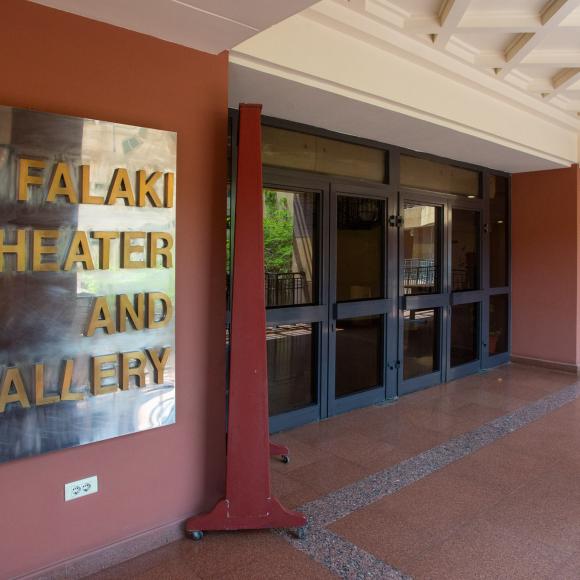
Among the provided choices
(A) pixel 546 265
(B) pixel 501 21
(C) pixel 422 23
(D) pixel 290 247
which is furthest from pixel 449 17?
(A) pixel 546 265

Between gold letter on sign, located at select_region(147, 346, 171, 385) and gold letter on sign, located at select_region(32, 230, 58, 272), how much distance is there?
2.04ft

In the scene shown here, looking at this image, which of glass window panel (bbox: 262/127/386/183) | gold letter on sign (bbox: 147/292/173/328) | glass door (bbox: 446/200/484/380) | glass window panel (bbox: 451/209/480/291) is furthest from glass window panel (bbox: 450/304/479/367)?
gold letter on sign (bbox: 147/292/173/328)

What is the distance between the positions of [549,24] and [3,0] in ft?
11.4

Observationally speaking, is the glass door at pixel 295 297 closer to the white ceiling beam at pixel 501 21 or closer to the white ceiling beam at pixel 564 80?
the white ceiling beam at pixel 501 21

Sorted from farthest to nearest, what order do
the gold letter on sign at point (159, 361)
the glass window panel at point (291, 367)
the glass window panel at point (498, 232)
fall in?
the glass window panel at point (498, 232)
the glass window panel at point (291, 367)
the gold letter on sign at point (159, 361)

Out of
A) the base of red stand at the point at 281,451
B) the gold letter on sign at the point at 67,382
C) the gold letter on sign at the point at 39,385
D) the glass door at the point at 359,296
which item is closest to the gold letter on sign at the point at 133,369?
the gold letter on sign at the point at 67,382

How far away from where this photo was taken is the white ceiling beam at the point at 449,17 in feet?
10.5

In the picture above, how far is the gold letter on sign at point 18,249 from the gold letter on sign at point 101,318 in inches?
13.8

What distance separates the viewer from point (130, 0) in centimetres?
211

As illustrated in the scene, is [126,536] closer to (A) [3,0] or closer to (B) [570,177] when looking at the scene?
(A) [3,0]

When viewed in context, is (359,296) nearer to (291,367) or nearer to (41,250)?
(291,367)

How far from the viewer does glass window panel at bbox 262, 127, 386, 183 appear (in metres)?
4.04

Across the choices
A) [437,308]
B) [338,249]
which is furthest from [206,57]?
[437,308]

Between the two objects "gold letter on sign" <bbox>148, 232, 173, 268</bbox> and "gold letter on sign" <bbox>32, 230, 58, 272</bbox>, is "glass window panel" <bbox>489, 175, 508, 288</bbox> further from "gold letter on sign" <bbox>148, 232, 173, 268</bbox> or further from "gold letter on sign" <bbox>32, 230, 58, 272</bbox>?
"gold letter on sign" <bbox>32, 230, 58, 272</bbox>
